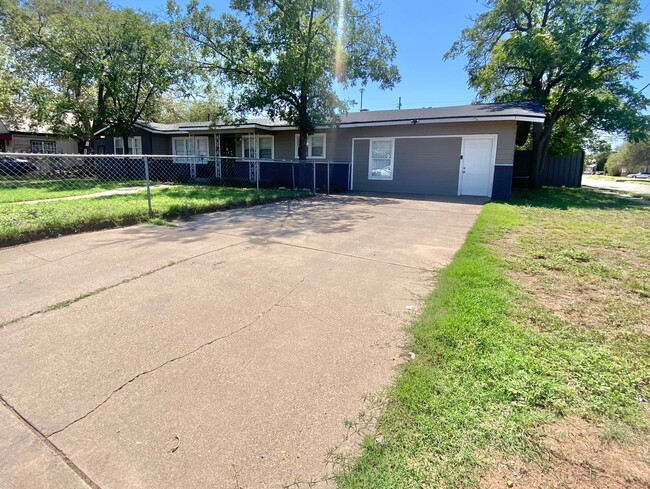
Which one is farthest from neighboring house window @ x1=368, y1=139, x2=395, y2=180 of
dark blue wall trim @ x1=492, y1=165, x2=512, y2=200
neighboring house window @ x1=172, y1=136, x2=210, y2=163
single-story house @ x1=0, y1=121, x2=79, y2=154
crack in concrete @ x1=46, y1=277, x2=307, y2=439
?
single-story house @ x1=0, y1=121, x2=79, y2=154

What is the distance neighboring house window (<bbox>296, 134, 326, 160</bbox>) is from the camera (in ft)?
56.1

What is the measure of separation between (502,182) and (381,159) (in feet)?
16.3

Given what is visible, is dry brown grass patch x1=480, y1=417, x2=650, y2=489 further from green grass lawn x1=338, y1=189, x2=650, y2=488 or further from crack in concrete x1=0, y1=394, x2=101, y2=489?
crack in concrete x1=0, y1=394, x2=101, y2=489

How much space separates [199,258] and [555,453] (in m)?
4.43

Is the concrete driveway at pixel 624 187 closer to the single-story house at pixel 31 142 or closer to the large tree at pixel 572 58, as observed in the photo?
the large tree at pixel 572 58

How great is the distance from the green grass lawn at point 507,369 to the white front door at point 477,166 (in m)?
9.22

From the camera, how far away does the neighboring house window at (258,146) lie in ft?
60.8

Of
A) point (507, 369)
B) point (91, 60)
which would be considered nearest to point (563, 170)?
point (507, 369)

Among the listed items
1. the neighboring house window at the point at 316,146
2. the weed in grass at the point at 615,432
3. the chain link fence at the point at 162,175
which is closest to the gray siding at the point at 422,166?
the chain link fence at the point at 162,175

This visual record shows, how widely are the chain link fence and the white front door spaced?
191 inches

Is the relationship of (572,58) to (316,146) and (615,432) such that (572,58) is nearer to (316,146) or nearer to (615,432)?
(316,146)

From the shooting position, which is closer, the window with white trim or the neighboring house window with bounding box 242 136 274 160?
the neighboring house window with bounding box 242 136 274 160

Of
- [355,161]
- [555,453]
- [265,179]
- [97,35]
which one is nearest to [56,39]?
[97,35]

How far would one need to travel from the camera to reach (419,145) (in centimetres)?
1472
